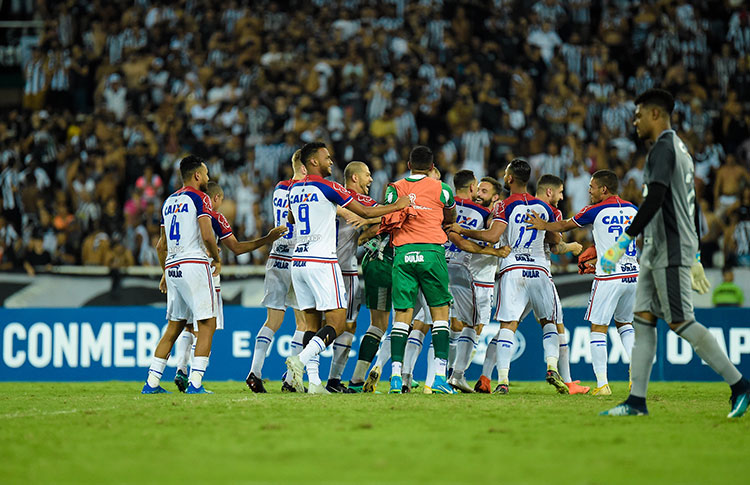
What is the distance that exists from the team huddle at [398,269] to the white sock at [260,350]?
2cm

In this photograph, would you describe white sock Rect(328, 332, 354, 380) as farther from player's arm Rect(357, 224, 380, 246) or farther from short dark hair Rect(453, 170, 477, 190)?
short dark hair Rect(453, 170, 477, 190)

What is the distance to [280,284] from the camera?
11.7m

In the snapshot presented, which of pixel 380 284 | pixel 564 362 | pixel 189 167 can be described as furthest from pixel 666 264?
pixel 189 167

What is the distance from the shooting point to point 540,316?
1135cm

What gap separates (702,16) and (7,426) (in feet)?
65.5

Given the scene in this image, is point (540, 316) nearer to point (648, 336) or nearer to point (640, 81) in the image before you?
point (648, 336)

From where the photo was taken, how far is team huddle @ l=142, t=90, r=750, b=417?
10.5 meters

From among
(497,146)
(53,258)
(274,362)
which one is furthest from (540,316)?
(53,258)

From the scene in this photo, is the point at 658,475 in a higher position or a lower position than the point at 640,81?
lower

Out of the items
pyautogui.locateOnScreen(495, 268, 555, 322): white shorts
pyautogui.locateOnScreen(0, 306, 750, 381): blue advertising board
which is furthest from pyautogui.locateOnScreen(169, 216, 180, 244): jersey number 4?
pyautogui.locateOnScreen(0, 306, 750, 381): blue advertising board

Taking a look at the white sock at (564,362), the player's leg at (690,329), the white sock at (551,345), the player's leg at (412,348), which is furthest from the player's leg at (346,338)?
the player's leg at (690,329)

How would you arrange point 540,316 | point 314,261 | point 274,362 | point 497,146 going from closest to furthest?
point 314,261
point 540,316
point 274,362
point 497,146

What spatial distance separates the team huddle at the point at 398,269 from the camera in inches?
413

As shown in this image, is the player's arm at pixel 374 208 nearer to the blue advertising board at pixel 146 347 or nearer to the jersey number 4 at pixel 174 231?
the jersey number 4 at pixel 174 231
